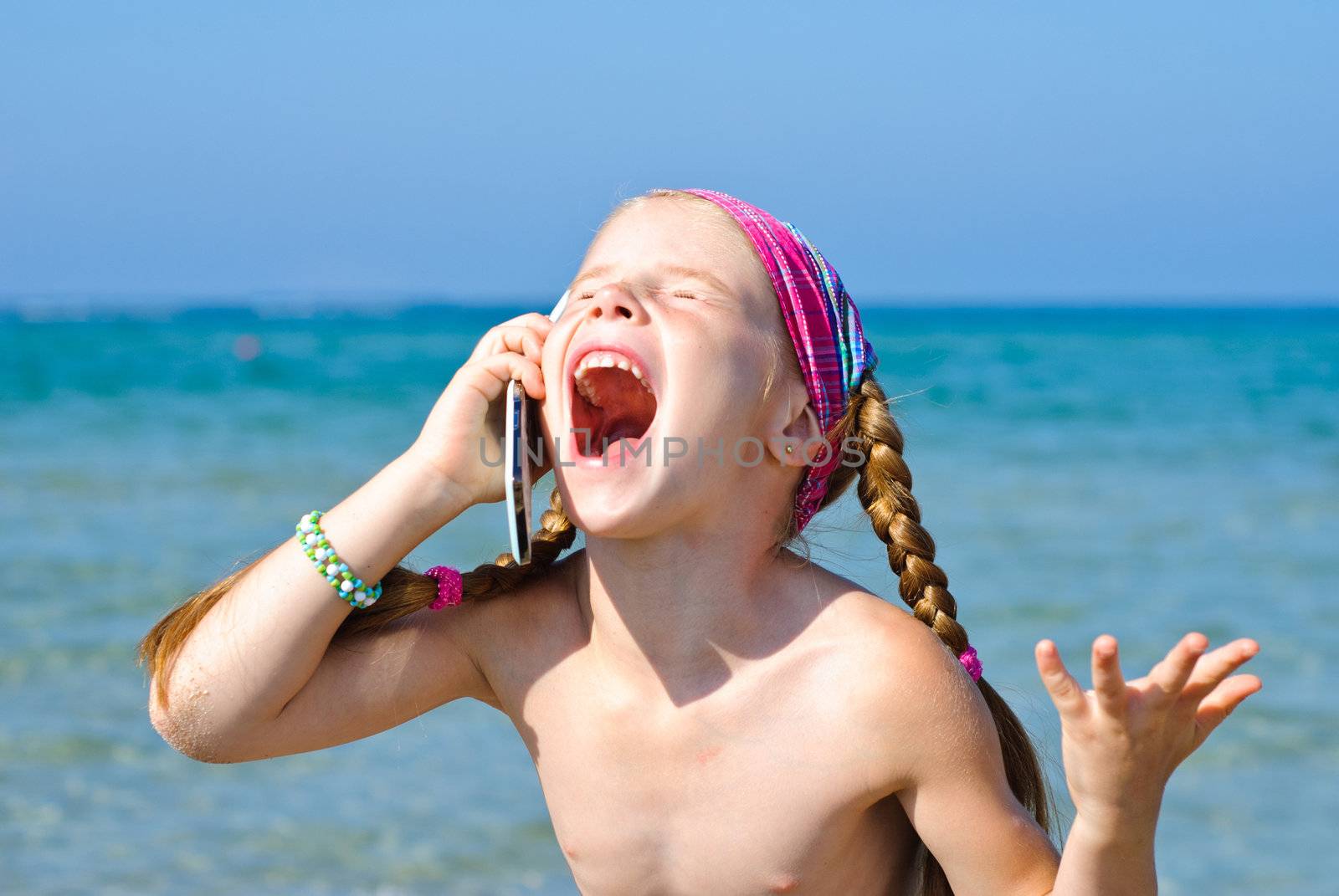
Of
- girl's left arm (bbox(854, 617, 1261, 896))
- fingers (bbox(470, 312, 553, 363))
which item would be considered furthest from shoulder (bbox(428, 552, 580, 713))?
girl's left arm (bbox(854, 617, 1261, 896))

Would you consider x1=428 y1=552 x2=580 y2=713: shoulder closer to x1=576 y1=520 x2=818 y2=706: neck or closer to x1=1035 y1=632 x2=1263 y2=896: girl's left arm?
x1=576 y1=520 x2=818 y2=706: neck

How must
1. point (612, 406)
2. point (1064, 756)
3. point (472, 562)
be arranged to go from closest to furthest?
point (1064, 756)
point (612, 406)
point (472, 562)

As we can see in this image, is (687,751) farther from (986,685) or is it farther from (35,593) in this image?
(35,593)

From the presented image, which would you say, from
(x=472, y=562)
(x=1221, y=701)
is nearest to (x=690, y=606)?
(x=1221, y=701)

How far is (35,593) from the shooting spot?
671 centimetres

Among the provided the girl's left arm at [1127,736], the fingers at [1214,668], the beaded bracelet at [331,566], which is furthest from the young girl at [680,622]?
the fingers at [1214,668]

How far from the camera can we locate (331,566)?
2049 mm

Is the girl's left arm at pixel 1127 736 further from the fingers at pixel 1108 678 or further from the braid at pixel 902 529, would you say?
the braid at pixel 902 529

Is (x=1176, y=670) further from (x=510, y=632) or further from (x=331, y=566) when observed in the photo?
(x=331, y=566)

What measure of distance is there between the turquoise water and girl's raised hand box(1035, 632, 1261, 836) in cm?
71

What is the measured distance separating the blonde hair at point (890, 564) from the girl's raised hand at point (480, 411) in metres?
0.17

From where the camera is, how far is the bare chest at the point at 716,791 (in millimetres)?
2025

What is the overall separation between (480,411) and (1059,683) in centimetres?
96

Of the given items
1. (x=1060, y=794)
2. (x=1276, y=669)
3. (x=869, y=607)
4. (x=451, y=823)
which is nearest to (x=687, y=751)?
(x=869, y=607)
